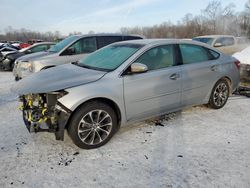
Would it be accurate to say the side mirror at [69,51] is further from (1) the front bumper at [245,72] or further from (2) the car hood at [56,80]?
(1) the front bumper at [245,72]

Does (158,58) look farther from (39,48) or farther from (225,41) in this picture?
(39,48)

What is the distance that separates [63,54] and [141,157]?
196 inches

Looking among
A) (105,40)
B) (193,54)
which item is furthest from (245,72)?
(105,40)

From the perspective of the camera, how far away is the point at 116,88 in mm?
3525

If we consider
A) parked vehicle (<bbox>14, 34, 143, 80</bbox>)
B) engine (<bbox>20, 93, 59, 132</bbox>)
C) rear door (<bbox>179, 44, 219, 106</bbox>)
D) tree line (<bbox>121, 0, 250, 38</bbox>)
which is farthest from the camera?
tree line (<bbox>121, 0, 250, 38</bbox>)

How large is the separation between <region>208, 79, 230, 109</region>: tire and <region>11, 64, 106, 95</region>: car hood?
2.62 metres

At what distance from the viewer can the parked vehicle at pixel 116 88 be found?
10.8 ft

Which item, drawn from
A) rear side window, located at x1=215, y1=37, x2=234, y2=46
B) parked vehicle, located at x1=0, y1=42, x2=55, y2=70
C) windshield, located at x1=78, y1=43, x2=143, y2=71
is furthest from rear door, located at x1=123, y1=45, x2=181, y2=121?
parked vehicle, located at x1=0, y1=42, x2=55, y2=70

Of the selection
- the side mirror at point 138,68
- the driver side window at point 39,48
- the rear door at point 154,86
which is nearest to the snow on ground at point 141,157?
the rear door at point 154,86

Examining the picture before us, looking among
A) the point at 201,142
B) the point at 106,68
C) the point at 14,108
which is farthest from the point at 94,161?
the point at 14,108

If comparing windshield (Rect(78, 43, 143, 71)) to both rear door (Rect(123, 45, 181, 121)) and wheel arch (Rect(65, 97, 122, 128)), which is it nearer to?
rear door (Rect(123, 45, 181, 121))

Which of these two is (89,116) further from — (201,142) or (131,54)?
(201,142)

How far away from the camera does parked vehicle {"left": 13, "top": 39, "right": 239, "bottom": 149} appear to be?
3297mm

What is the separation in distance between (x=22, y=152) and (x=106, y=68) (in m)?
1.79
